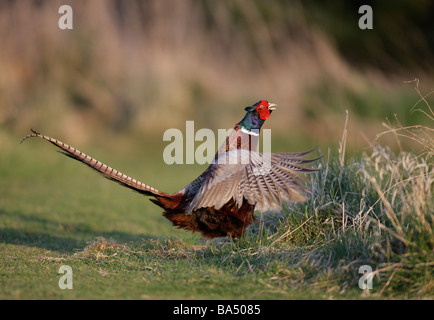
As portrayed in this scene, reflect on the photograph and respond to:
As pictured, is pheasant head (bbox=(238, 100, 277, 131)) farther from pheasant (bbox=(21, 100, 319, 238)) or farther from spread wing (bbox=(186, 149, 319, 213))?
spread wing (bbox=(186, 149, 319, 213))

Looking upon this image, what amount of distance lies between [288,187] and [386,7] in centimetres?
1453

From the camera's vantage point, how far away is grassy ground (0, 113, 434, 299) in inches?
134

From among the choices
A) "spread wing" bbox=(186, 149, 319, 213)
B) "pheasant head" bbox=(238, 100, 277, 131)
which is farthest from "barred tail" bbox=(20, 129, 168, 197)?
"pheasant head" bbox=(238, 100, 277, 131)

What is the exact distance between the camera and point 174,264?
13.5 feet

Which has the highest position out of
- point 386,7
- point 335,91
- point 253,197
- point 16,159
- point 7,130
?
point 386,7

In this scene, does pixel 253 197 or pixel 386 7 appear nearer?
pixel 253 197

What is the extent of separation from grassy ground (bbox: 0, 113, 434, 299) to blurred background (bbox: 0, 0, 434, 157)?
5909mm

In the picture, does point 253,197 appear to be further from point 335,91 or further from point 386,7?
point 386,7

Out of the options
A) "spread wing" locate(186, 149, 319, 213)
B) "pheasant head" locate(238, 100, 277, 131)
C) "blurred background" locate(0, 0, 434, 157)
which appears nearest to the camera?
"spread wing" locate(186, 149, 319, 213)

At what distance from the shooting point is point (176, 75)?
12742 millimetres

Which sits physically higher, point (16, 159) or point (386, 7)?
point (386, 7)

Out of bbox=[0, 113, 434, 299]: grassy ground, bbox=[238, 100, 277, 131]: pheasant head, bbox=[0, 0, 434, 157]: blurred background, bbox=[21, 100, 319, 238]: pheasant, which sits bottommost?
bbox=[0, 113, 434, 299]: grassy ground

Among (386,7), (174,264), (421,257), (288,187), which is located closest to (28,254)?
(174,264)

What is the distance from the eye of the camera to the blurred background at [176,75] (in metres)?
11.4
